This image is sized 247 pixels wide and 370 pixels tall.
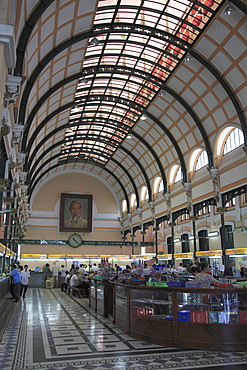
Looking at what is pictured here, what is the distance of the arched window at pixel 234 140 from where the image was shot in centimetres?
1856

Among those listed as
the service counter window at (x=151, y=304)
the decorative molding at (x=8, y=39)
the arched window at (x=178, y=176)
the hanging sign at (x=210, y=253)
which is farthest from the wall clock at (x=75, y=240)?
the decorative molding at (x=8, y=39)

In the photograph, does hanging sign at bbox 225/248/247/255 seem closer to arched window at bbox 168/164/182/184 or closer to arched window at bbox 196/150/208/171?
arched window at bbox 196/150/208/171

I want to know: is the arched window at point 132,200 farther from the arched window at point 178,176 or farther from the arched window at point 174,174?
the arched window at point 178,176

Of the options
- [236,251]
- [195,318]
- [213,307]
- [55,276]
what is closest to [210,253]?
[236,251]

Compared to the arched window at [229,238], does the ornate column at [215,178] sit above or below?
above

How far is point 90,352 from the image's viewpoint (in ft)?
21.3

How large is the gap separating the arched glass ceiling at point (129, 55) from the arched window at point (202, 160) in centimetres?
523

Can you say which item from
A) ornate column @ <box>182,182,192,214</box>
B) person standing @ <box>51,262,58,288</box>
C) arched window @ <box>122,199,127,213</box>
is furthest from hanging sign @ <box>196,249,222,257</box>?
arched window @ <box>122,199,127,213</box>

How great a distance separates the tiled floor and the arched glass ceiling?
41.6 feet

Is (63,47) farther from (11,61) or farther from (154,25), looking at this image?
(11,61)

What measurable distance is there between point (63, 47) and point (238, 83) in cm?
881

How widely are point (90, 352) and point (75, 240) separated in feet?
Answer: 105

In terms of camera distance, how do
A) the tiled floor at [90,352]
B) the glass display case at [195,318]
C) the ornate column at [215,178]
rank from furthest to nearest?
the ornate column at [215,178] → the glass display case at [195,318] → the tiled floor at [90,352]

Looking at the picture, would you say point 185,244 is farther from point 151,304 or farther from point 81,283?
point 151,304
